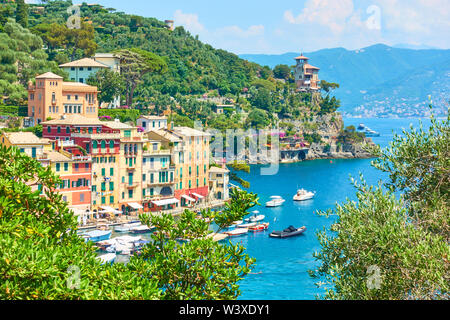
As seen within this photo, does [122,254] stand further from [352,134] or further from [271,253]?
[352,134]

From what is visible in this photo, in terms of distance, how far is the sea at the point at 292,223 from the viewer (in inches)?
1347

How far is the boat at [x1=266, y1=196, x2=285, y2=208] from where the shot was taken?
60.2 m

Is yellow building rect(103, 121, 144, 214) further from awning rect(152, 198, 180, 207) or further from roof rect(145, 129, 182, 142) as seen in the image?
roof rect(145, 129, 182, 142)

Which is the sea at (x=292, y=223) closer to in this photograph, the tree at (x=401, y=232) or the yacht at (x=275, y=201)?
the yacht at (x=275, y=201)


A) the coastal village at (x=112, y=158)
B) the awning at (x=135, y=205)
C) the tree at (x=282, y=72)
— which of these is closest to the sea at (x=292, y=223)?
the awning at (x=135, y=205)

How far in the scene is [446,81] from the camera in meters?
155

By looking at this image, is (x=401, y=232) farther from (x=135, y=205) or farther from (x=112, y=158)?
(x=135, y=205)

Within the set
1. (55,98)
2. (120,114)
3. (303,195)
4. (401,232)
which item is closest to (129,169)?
(55,98)

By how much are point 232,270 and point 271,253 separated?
33181 mm

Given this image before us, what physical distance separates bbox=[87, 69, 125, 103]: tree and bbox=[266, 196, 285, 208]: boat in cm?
2349

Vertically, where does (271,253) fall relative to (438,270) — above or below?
below

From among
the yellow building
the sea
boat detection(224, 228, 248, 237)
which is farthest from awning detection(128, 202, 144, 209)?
boat detection(224, 228, 248, 237)

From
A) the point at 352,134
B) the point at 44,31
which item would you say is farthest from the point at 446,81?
the point at 44,31
